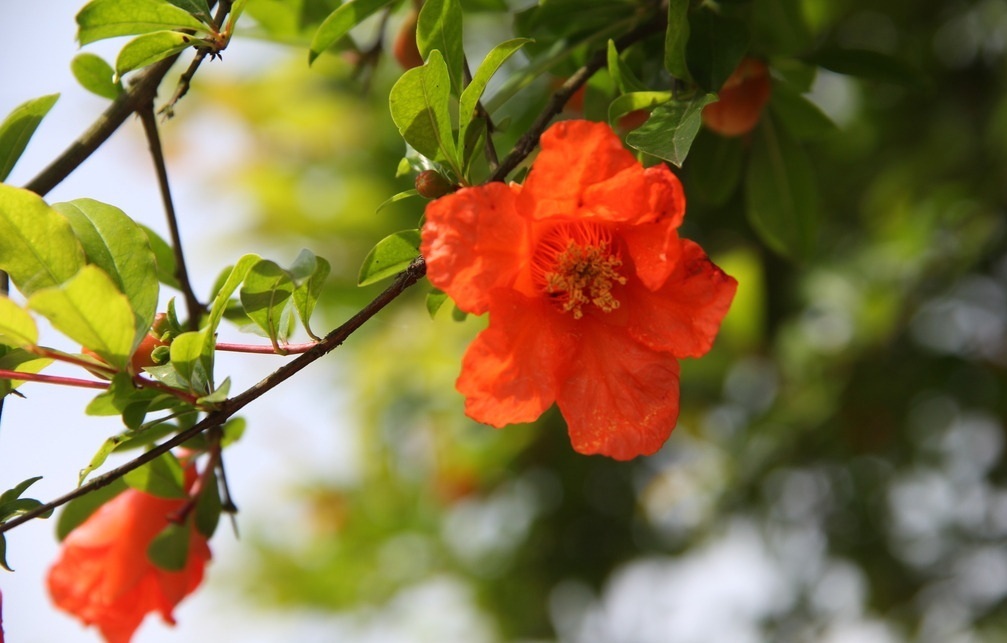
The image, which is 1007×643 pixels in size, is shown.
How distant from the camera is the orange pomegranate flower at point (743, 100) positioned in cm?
101

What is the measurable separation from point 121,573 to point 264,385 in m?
0.45

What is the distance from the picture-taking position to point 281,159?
2.54m

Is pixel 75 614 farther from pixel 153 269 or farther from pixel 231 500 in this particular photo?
pixel 153 269

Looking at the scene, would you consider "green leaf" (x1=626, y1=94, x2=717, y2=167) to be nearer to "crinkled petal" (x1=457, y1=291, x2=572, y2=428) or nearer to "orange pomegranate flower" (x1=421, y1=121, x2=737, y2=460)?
"orange pomegranate flower" (x1=421, y1=121, x2=737, y2=460)

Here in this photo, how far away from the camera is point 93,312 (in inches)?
28.5

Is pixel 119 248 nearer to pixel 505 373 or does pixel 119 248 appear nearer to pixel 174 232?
pixel 174 232

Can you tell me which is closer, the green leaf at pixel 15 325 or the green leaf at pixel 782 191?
the green leaf at pixel 15 325

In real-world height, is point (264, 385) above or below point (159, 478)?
above

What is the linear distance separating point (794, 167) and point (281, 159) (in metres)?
1.63

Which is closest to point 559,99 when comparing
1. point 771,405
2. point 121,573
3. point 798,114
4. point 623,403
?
point 623,403

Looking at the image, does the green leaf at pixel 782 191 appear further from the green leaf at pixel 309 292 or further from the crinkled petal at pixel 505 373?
the green leaf at pixel 309 292

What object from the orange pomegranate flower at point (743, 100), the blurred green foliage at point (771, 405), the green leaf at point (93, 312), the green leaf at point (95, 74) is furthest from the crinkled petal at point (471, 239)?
the blurred green foliage at point (771, 405)

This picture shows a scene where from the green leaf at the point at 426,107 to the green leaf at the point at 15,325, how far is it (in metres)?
0.31

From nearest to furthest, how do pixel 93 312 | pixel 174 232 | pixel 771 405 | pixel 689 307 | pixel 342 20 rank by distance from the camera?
pixel 93 312
pixel 689 307
pixel 342 20
pixel 174 232
pixel 771 405
